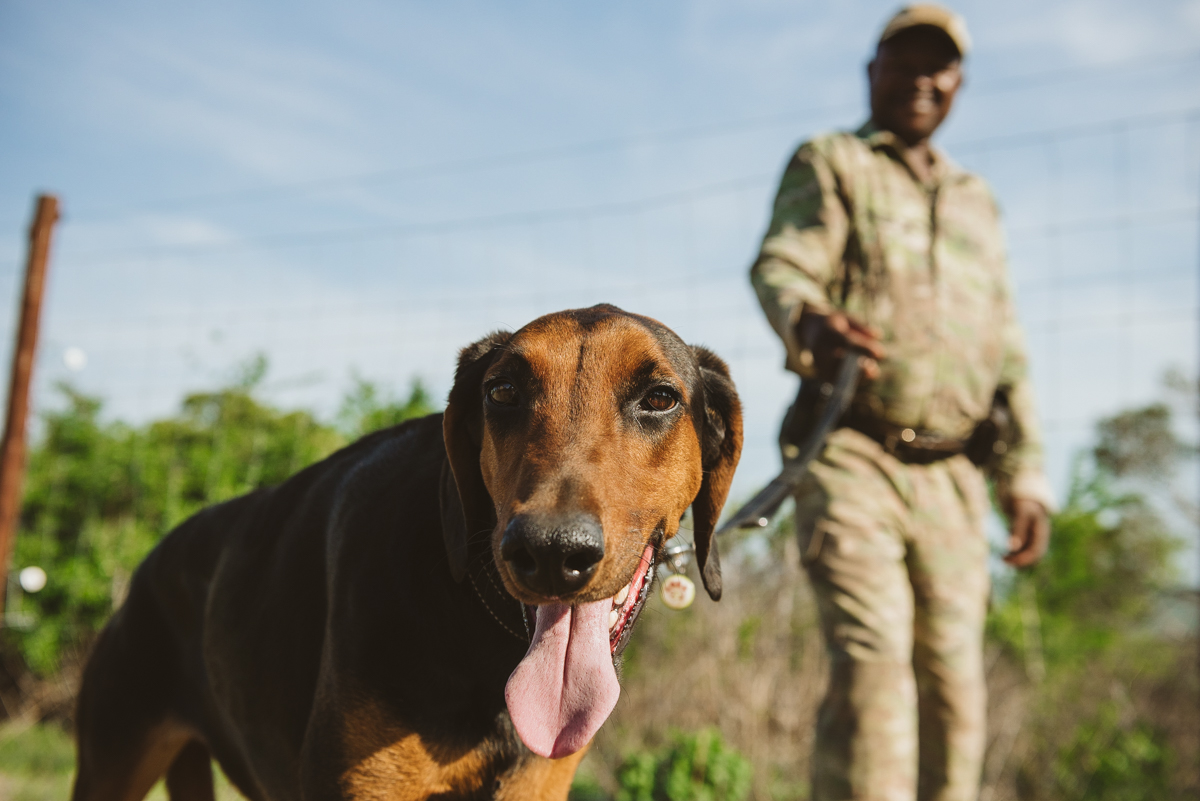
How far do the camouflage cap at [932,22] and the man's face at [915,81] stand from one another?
2 cm

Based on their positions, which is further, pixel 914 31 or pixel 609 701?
pixel 914 31

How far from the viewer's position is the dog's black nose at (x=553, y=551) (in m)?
1.68

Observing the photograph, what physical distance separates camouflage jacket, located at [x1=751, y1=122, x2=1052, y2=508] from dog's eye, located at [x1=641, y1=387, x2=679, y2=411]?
1316mm

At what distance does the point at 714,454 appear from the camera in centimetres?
247

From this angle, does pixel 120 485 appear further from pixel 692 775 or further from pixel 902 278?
pixel 902 278

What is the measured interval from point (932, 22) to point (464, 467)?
301 cm

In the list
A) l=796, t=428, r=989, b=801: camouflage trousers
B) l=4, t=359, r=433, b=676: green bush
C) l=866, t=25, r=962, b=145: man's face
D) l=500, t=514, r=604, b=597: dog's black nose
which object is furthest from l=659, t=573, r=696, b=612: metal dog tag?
l=4, t=359, r=433, b=676: green bush

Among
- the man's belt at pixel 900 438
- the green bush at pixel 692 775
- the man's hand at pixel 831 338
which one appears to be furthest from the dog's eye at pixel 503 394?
the green bush at pixel 692 775

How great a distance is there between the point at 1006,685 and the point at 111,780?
6.91 m

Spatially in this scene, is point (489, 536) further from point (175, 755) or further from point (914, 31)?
point (914, 31)

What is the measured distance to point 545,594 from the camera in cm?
175

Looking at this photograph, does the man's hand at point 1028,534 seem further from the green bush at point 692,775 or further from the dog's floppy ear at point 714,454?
the green bush at point 692,775

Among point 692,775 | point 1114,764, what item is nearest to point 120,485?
point 692,775

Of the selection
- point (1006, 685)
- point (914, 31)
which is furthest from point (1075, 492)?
point (914, 31)
